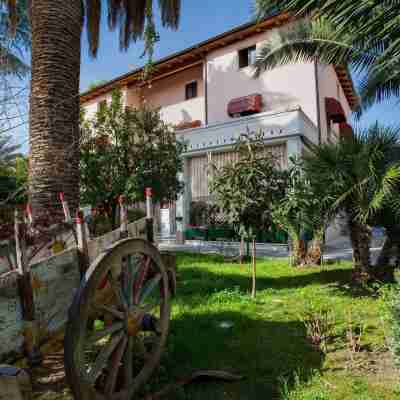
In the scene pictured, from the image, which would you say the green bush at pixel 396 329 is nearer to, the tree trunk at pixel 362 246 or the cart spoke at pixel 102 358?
the cart spoke at pixel 102 358

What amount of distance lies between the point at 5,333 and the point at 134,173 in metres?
8.09

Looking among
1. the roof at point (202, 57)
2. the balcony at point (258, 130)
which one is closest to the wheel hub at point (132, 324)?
the balcony at point (258, 130)

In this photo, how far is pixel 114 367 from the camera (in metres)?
2.28

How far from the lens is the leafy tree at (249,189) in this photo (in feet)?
18.1

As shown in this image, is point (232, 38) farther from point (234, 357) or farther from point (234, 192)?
point (234, 357)

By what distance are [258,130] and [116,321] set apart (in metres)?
10.6

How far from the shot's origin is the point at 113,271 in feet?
7.54

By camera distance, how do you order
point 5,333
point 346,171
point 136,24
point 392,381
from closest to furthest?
point 5,333 → point 392,381 → point 346,171 → point 136,24

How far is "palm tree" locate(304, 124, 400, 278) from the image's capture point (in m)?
5.21

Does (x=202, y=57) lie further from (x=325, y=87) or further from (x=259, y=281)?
(x=259, y=281)

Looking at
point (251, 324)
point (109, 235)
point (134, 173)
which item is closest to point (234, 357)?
point (251, 324)

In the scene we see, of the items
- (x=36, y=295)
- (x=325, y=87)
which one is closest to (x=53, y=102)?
(x=36, y=295)

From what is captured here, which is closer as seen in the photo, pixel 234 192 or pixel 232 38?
pixel 234 192

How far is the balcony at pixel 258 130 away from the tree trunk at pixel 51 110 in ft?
19.3
